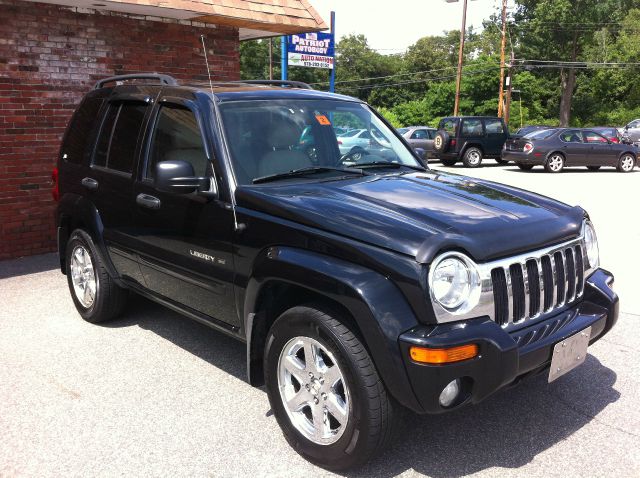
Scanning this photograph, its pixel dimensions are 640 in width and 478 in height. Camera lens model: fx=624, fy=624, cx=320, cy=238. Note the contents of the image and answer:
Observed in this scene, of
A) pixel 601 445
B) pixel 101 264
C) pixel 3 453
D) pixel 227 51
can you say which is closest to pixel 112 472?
pixel 3 453

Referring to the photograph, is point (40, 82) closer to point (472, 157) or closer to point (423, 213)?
point (423, 213)

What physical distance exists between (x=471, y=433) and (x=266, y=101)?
242cm

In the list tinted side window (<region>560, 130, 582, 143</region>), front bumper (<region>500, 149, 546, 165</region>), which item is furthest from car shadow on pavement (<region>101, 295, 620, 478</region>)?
tinted side window (<region>560, 130, 582, 143</region>)

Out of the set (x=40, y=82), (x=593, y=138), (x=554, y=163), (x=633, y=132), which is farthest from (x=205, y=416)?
(x=633, y=132)

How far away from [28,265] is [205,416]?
488 cm

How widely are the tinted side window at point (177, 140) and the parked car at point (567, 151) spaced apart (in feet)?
61.4

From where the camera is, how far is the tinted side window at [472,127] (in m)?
23.3

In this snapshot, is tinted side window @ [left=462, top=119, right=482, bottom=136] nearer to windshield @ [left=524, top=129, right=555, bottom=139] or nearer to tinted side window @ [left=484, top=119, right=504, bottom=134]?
tinted side window @ [left=484, top=119, right=504, bottom=134]

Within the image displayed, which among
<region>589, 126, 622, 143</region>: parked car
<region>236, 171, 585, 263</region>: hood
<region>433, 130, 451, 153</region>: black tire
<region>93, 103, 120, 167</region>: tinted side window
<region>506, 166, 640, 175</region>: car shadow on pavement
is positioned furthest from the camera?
<region>433, 130, 451, 153</region>: black tire

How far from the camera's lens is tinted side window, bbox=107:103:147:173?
455cm

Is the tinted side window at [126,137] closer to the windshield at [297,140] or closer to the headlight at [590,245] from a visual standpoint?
the windshield at [297,140]

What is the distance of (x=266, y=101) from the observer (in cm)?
412

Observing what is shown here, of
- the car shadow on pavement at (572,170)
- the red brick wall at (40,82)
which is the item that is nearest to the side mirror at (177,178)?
the red brick wall at (40,82)

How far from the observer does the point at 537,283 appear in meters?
3.16
